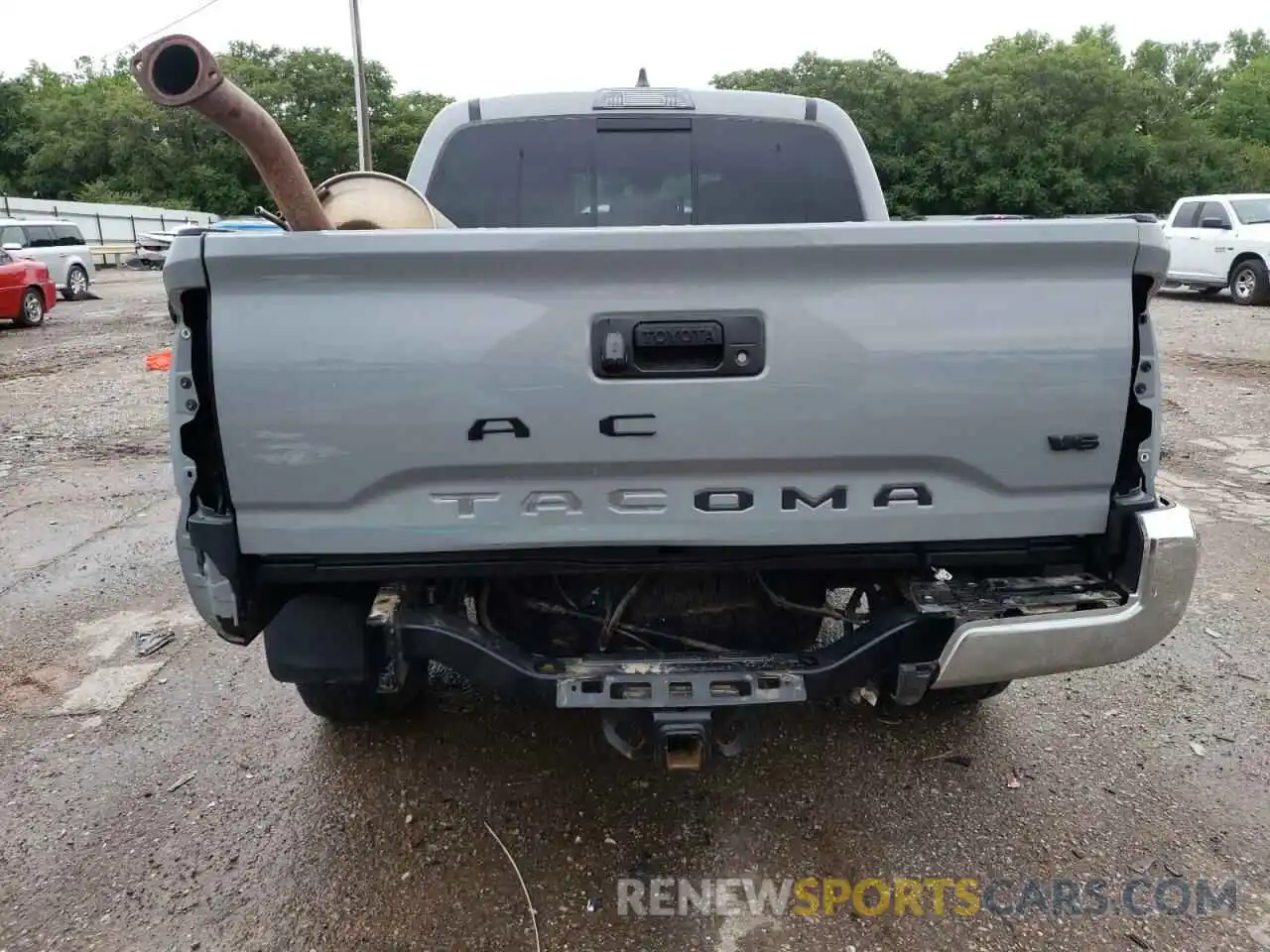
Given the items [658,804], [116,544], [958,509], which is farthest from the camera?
[116,544]

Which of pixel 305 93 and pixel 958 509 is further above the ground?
pixel 305 93

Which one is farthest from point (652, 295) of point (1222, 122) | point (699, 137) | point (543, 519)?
point (1222, 122)

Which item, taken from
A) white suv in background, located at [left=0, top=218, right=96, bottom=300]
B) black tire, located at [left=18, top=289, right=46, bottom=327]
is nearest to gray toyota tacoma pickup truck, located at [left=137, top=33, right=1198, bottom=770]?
black tire, located at [left=18, top=289, right=46, bottom=327]

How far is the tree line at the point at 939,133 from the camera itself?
3788 centimetres

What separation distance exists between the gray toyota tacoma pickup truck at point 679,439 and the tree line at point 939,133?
3368 centimetres

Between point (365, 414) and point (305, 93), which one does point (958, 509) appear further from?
point (305, 93)

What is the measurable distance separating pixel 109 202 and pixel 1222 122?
191ft

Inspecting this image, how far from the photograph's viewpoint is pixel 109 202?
1914 inches

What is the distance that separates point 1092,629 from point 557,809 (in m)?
1.62

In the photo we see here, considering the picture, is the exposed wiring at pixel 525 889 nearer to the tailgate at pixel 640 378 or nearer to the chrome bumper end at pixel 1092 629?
the tailgate at pixel 640 378

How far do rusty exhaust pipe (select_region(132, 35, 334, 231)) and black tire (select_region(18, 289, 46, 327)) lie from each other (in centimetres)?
1625

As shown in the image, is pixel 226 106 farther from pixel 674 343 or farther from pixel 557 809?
pixel 557 809

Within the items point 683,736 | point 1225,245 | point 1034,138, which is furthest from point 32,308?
point 1034,138

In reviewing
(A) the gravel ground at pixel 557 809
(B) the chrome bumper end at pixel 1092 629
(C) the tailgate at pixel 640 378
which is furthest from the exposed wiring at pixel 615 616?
(B) the chrome bumper end at pixel 1092 629
